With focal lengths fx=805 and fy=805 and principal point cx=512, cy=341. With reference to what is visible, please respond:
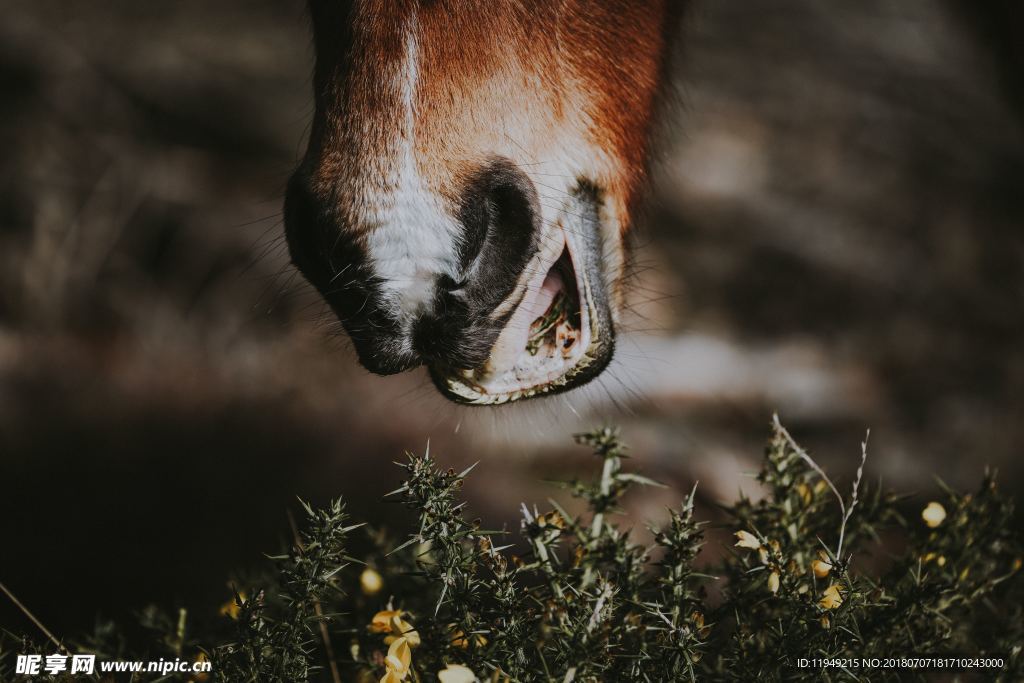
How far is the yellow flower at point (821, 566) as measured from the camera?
103 cm

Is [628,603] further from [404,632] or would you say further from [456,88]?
[456,88]

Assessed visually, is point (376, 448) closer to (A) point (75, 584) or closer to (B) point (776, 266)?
(A) point (75, 584)

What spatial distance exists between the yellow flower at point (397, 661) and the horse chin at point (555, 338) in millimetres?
442

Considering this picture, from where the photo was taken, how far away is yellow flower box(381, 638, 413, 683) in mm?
862

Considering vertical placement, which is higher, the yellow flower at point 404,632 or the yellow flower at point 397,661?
the yellow flower at point 397,661

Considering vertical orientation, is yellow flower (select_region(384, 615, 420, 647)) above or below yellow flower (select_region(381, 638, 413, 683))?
below

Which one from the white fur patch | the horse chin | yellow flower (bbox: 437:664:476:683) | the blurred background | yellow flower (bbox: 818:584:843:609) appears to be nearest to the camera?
yellow flower (bbox: 437:664:476:683)

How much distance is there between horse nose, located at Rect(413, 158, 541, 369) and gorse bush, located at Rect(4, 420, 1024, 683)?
0.19 metres

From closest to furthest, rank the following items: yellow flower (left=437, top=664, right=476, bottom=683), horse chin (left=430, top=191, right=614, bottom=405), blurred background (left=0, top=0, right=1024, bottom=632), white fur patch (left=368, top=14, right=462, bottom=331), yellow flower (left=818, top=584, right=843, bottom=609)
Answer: yellow flower (left=437, top=664, right=476, bottom=683) → yellow flower (left=818, top=584, right=843, bottom=609) → white fur patch (left=368, top=14, right=462, bottom=331) → horse chin (left=430, top=191, right=614, bottom=405) → blurred background (left=0, top=0, right=1024, bottom=632)

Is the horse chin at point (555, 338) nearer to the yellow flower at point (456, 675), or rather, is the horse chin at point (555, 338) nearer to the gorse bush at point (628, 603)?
the gorse bush at point (628, 603)

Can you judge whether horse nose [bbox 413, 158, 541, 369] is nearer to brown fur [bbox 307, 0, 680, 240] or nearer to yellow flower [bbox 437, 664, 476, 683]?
brown fur [bbox 307, 0, 680, 240]

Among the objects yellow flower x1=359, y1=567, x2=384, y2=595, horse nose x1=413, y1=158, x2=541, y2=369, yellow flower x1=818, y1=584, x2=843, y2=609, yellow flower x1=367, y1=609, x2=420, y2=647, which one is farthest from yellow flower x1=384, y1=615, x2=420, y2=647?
yellow flower x1=818, y1=584, x2=843, y2=609

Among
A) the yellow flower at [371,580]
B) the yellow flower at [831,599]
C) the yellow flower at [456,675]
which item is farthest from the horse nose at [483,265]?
the yellow flower at [831,599]

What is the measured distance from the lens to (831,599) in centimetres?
97
